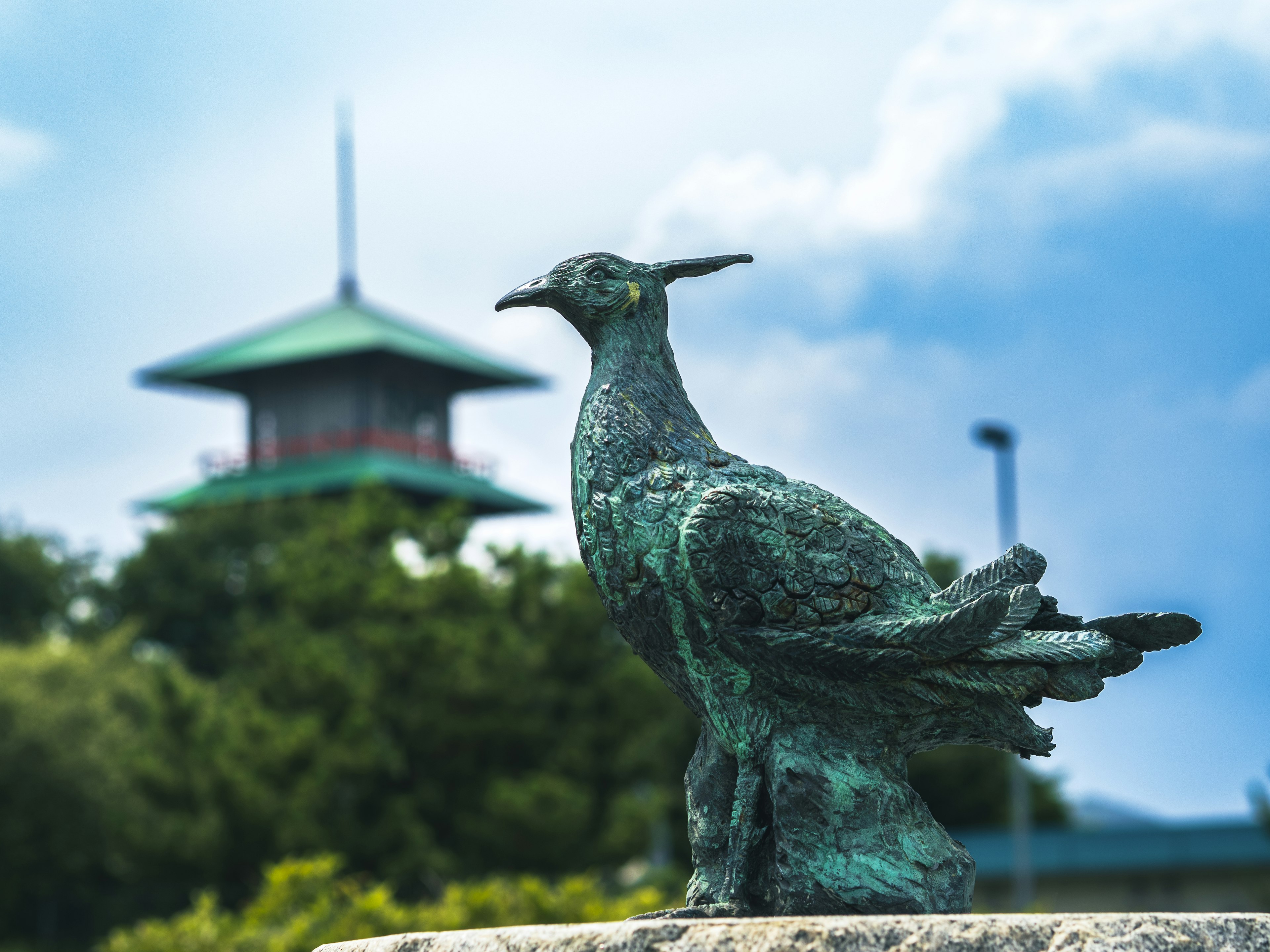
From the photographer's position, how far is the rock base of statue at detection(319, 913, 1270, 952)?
4.04 meters

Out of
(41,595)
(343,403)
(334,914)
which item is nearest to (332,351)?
(343,403)

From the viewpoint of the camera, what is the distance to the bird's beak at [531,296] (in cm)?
514

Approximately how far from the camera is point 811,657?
15.0 feet

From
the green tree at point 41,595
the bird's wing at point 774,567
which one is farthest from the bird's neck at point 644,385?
the green tree at point 41,595

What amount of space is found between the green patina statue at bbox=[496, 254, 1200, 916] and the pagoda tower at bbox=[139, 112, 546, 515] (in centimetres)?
3086

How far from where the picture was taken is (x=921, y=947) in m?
4.01

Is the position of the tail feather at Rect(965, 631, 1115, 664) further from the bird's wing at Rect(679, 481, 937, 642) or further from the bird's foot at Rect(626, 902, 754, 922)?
the bird's foot at Rect(626, 902, 754, 922)

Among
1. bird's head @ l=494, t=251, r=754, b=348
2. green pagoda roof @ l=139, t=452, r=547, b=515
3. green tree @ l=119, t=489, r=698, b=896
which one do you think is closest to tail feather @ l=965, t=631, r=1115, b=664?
bird's head @ l=494, t=251, r=754, b=348

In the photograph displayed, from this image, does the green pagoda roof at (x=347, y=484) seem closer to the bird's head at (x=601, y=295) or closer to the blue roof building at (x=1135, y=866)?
the blue roof building at (x=1135, y=866)

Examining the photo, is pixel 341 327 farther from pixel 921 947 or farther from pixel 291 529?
pixel 921 947

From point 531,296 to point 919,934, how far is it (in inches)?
85.7

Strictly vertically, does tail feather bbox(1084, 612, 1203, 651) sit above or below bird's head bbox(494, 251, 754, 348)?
below

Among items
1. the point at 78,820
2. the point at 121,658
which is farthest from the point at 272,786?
the point at 121,658

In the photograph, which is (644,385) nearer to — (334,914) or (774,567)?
(774,567)
